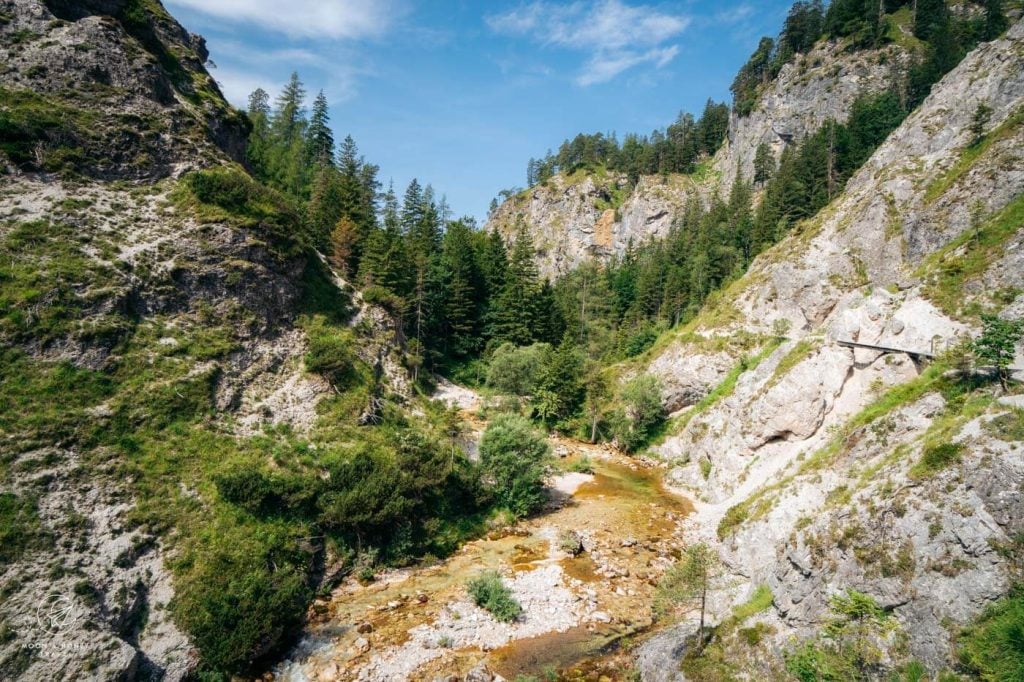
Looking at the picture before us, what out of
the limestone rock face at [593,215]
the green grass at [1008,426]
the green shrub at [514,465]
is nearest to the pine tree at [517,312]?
the green shrub at [514,465]

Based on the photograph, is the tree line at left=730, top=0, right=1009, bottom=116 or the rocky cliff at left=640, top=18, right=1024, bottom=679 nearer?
the rocky cliff at left=640, top=18, right=1024, bottom=679

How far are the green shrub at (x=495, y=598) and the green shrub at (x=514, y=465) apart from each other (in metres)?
9.26

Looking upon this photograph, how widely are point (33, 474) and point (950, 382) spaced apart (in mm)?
37943

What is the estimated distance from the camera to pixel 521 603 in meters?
21.3

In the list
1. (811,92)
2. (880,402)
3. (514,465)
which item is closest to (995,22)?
(811,92)

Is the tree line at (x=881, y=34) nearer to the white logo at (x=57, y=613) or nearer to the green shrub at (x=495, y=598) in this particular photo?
the green shrub at (x=495, y=598)

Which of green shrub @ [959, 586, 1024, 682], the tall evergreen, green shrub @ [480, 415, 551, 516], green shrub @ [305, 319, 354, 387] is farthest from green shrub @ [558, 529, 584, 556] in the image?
the tall evergreen

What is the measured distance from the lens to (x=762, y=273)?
170ft

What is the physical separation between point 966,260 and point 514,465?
101 feet

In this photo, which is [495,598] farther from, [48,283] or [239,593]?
[48,283]

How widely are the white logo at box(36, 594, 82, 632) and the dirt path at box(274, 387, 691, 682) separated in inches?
296

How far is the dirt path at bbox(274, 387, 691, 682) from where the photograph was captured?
17.7 meters

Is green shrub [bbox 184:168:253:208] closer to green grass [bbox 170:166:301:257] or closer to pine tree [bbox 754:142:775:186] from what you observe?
green grass [bbox 170:166:301:257]

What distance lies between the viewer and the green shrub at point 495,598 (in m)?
20.4
